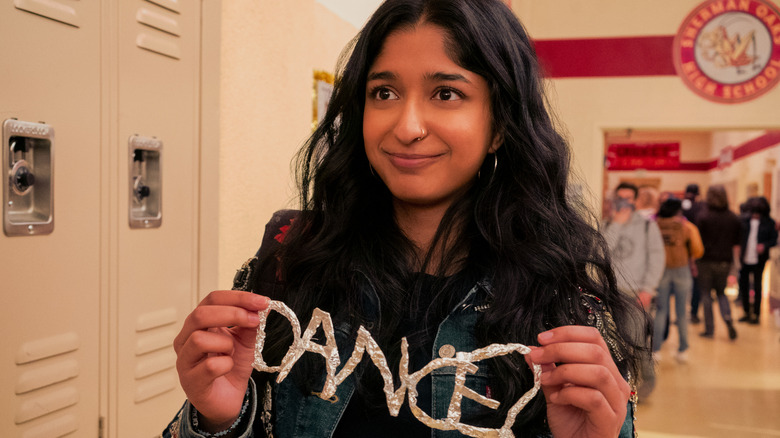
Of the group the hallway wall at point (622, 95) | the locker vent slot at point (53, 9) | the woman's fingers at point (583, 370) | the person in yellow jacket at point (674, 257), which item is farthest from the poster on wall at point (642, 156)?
the woman's fingers at point (583, 370)

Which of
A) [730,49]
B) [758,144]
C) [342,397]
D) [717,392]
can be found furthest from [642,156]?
[342,397]

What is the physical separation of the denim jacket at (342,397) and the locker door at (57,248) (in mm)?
413

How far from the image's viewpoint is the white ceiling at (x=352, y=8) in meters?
2.91

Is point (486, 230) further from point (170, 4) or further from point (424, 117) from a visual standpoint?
point (170, 4)

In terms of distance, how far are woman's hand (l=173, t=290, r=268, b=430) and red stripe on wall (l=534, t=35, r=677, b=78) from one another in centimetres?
509

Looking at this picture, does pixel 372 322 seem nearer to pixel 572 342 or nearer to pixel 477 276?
pixel 477 276

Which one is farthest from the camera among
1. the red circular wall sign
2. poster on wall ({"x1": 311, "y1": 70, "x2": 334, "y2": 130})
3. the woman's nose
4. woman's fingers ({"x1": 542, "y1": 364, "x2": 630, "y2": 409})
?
the red circular wall sign

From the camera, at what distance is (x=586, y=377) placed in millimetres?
971

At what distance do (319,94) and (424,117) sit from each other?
1.67 metres

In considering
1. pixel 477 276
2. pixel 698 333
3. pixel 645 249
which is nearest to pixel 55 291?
pixel 477 276

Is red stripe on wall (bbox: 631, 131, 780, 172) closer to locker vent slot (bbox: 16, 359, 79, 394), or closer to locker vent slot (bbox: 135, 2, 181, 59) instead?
locker vent slot (bbox: 135, 2, 181, 59)

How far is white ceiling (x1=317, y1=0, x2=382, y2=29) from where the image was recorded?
2.91m

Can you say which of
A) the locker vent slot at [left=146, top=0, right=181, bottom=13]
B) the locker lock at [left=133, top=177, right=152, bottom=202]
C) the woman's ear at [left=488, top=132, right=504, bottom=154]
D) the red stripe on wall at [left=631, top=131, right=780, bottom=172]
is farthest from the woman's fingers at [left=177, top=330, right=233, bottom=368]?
the red stripe on wall at [left=631, top=131, right=780, bottom=172]

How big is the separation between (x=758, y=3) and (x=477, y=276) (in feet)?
18.2
